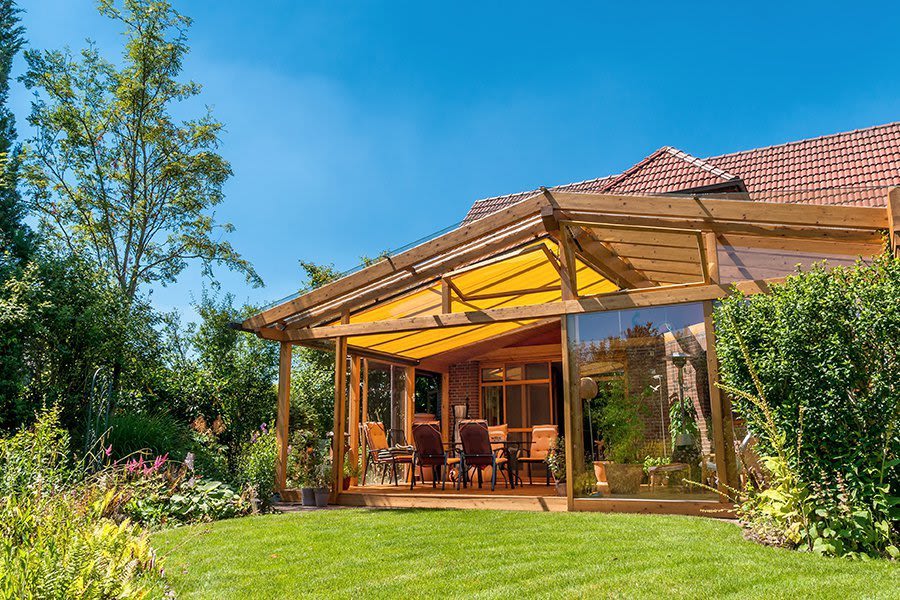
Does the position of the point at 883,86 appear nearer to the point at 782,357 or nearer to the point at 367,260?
the point at 367,260

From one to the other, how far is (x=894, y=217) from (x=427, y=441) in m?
6.47

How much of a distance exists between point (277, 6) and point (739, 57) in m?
13.1

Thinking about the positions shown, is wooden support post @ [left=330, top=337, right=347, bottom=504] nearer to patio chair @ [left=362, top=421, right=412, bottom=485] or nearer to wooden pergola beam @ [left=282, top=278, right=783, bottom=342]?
wooden pergola beam @ [left=282, top=278, right=783, bottom=342]

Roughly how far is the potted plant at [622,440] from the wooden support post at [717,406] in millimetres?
797

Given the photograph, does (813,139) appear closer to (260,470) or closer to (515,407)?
(515,407)

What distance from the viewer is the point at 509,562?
502cm

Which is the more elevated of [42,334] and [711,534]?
[42,334]

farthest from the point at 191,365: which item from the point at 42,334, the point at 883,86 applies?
the point at 883,86

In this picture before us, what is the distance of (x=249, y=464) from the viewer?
871 cm

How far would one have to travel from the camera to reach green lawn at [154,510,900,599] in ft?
13.6

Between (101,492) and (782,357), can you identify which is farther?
(101,492)

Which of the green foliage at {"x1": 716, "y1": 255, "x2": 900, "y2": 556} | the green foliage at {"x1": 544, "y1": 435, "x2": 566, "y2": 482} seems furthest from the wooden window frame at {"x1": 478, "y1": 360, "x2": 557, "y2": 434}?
the green foliage at {"x1": 716, "y1": 255, "x2": 900, "y2": 556}

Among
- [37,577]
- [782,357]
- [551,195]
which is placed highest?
[551,195]

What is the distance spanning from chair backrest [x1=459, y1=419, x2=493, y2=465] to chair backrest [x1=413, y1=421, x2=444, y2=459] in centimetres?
39
